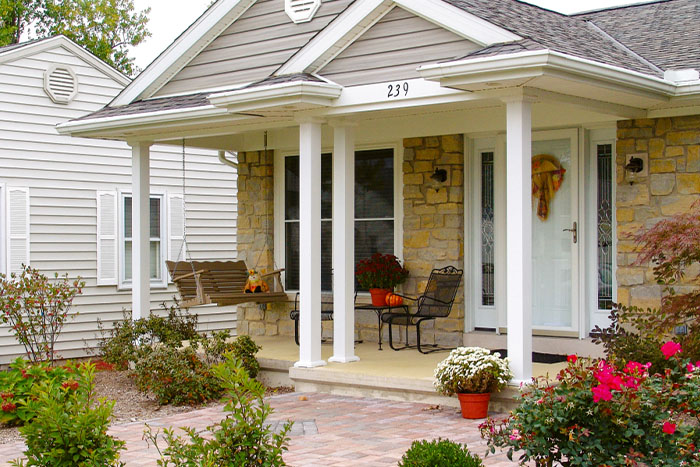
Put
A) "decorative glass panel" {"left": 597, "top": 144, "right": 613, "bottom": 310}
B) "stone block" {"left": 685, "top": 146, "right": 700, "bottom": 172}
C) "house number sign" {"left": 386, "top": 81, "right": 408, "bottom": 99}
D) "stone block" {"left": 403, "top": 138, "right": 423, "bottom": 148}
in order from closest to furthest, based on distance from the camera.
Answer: "house number sign" {"left": 386, "top": 81, "right": 408, "bottom": 99} → "stone block" {"left": 685, "top": 146, "right": 700, "bottom": 172} → "decorative glass panel" {"left": 597, "top": 144, "right": 613, "bottom": 310} → "stone block" {"left": 403, "top": 138, "right": 423, "bottom": 148}

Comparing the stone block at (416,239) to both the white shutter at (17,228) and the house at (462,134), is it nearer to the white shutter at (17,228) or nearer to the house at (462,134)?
the house at (462,134)

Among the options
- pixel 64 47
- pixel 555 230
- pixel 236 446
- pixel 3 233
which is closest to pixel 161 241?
pixel 3 233

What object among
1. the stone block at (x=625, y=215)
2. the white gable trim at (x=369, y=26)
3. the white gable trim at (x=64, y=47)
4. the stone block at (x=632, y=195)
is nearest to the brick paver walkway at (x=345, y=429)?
the stone block at (x=625, y=215)

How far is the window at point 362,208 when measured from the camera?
35.4 feet

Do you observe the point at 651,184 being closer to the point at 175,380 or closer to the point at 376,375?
the point at 376,375

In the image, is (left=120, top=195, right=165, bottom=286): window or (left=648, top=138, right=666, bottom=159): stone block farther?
(left=120, top=195, right=165, bottom=286): window

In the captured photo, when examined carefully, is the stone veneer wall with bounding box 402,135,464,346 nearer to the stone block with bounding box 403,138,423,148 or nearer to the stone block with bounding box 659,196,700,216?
the stone block with bounding box 403,138,423,148

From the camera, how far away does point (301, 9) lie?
10258 millimetres

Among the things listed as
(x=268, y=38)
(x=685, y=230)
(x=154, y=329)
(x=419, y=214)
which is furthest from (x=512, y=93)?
(x=154, y=329)

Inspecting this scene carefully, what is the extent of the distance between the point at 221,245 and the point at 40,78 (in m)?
4.08

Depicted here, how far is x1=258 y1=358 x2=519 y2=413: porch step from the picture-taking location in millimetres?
7664

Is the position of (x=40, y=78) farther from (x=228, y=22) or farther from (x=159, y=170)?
(x=228, y=22)

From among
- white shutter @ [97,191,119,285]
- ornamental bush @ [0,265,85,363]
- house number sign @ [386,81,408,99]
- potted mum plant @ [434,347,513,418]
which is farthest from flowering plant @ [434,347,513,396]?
white shutter @ [97,191,119,285]

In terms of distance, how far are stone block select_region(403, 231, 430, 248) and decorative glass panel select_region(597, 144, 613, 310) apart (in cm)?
190
